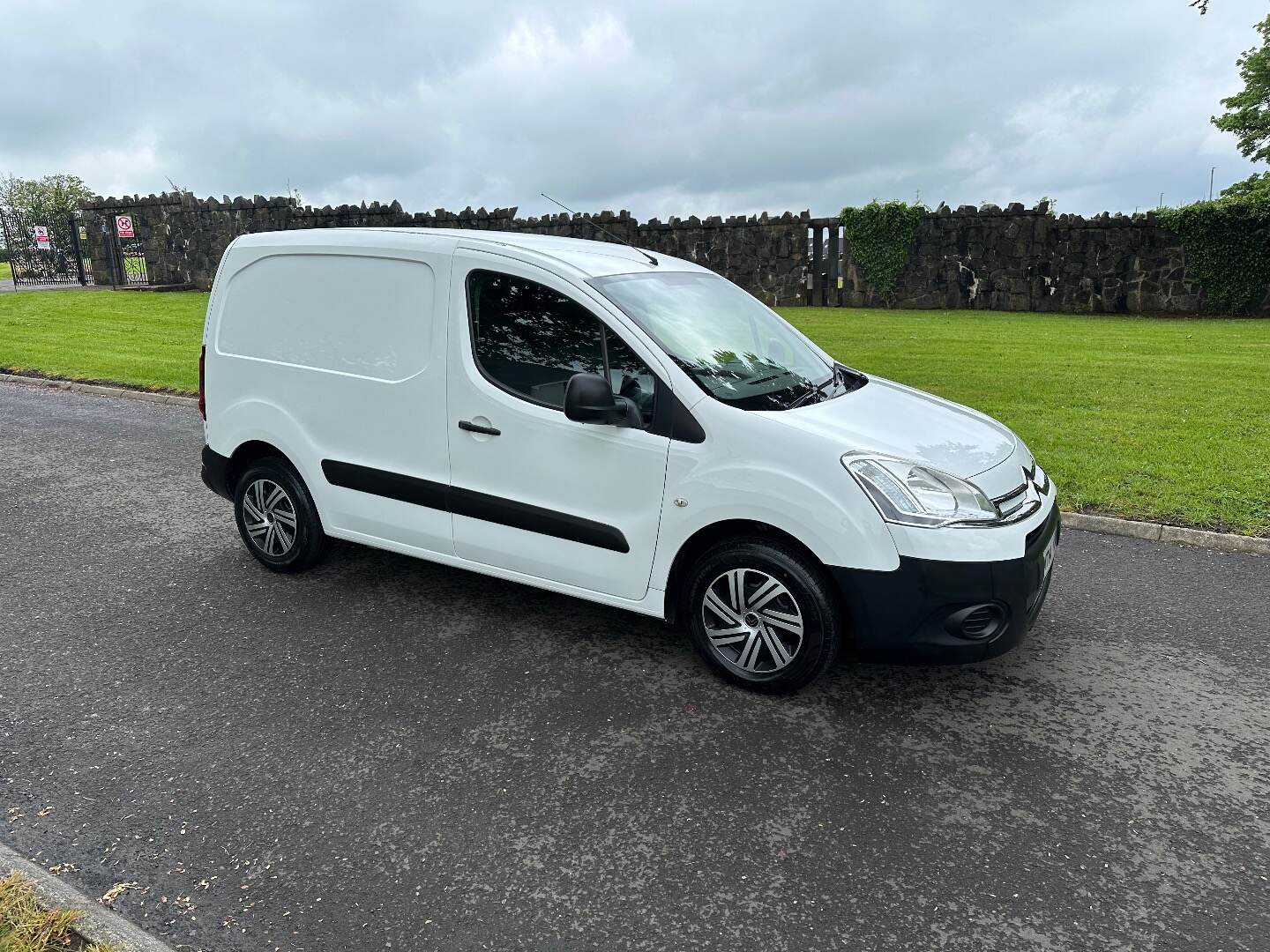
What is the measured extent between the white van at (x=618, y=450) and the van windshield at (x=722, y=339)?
0.05 feet

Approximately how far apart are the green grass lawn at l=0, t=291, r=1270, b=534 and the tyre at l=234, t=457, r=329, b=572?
510 cm

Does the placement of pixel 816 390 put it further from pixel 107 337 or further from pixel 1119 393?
pixel 107 337

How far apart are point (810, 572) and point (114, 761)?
9.06 ft

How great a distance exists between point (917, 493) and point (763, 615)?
0.80 metres

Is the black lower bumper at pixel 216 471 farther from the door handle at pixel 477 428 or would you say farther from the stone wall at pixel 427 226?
the stone wall at pixel 427 226

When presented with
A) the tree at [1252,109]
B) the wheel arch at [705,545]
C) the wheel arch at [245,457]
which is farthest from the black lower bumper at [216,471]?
the tree at [1252,109]

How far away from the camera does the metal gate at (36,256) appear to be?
3045cm

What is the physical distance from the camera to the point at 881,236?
24.2 meters

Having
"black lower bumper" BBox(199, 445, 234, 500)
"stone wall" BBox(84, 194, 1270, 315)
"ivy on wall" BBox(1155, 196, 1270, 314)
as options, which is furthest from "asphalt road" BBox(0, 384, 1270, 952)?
"ivy on wall" BBox(1155, 196, 1270, 314)

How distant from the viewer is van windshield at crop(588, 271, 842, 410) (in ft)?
13.3

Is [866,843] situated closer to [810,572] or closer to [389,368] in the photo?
[810,572]

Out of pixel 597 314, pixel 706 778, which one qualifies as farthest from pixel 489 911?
pixel 597 314

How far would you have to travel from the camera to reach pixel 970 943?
101 inches

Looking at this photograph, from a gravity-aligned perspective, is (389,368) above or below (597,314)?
below
